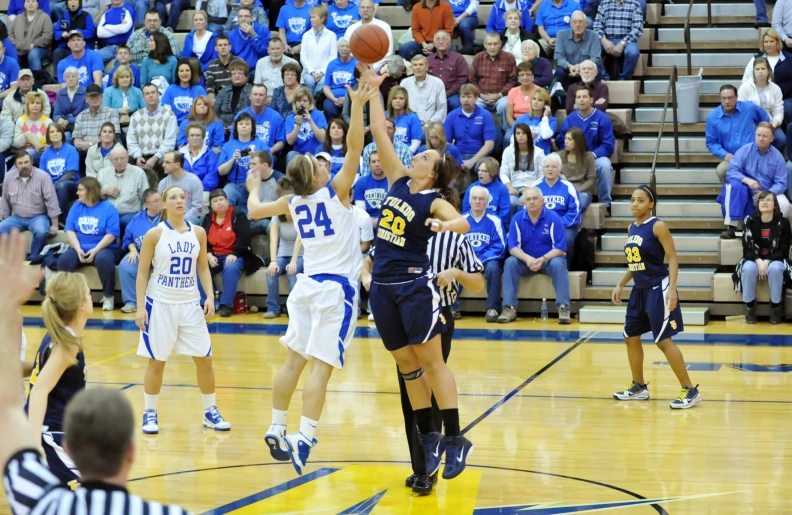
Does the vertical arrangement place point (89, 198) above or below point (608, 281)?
above

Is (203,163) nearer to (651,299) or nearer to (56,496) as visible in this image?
(651,299)

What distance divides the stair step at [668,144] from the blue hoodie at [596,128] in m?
0.97

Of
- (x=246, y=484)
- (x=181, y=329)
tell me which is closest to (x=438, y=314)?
(x=246, y=484)

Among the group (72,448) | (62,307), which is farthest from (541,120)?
(72,448)

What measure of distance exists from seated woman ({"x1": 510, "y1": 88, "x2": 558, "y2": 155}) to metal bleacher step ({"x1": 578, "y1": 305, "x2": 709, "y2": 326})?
2327 millimetres

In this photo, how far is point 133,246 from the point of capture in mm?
12969

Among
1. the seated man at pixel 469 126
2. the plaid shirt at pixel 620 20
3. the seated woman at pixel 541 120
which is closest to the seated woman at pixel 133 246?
the seated man at pixel 469 126

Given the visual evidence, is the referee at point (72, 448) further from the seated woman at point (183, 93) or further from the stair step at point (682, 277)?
the seated woman at point (183, 93)

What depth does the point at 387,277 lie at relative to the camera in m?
5.87

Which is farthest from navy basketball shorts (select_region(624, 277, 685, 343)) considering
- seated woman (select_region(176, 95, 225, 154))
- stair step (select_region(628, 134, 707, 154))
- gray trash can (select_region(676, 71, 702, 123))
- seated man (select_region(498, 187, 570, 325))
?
seated woman (select_region(176, 95, 225, 154))

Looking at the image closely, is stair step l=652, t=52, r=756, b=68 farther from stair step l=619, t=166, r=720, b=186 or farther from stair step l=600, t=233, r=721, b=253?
stair step l=600, t=233, r=721, b=253

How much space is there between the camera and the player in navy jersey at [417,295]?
579cm

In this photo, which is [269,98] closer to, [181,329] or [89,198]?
[89,198]

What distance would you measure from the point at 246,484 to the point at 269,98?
923cm
